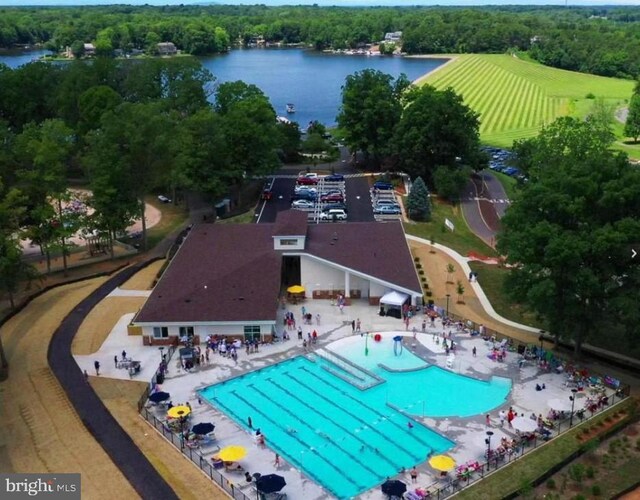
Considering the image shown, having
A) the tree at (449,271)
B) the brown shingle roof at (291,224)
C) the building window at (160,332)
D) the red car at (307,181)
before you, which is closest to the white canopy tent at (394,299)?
the tree at (449,271)

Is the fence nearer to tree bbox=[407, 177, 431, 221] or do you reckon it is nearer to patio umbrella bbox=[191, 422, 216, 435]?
patio umbrella bbox=[191, 422, 216, 435]

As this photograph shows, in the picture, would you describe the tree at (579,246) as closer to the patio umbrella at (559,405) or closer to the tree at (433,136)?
the patio umbrella at (559,405)

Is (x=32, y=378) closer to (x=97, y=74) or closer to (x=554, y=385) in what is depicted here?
(x=554, y=385)

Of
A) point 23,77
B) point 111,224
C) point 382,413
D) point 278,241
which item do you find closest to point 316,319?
point 278,241

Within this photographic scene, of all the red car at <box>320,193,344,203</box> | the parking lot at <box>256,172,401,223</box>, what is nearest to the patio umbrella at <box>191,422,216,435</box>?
the parking lot at <box>256,172,401,223</box>

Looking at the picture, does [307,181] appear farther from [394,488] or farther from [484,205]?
[394,488]
